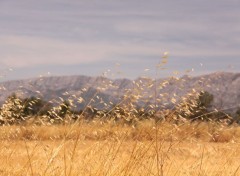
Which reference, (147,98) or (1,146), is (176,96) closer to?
(147,98)

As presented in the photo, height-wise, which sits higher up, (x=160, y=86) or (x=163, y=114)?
(x=160, y=86)

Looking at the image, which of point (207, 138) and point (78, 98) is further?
point (207, 138)

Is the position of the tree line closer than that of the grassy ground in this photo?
No

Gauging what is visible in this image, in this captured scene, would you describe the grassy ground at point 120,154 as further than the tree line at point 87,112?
No

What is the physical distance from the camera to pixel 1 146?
16.9 feet

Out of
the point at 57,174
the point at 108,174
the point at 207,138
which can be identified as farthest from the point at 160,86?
the point at 207,138

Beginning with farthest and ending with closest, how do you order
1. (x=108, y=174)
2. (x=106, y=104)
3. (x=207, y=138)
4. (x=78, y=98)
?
(x=207, y=138), (x=106, y=104), (x=78, y=98), (x=108, y=174)

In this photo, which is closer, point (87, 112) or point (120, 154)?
point (87, 112)

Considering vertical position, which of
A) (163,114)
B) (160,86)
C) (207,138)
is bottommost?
(207,138)

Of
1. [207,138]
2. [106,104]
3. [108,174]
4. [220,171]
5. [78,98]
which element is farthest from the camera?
[207,138]

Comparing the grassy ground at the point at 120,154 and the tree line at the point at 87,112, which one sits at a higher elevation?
the tree line at the point at 87,112

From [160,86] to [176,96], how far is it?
9.5 inches

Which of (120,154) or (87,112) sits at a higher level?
(87,112)

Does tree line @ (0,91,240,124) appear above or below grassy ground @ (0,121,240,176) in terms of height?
above
